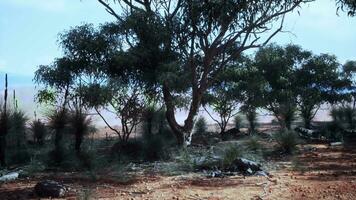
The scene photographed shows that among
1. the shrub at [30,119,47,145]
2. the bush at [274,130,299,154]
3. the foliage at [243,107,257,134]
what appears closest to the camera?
the bush at [274,130,299,154]

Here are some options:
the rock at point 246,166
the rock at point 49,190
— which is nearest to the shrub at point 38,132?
the rock at point 246,166

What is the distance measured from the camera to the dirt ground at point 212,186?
8828 millimetres

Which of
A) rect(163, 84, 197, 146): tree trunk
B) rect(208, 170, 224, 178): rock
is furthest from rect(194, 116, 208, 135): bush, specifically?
rect(208, 170, 224, 178): rock

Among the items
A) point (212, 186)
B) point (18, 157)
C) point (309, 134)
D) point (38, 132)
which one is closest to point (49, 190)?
point (212, 186)

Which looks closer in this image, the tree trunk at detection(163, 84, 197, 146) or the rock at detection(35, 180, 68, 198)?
the rock at detection(35, 180, 68, 198)

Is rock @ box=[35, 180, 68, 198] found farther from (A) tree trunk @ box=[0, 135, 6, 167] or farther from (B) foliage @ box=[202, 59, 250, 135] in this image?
(B) foliage @ box=[202, 59, 250, 135]

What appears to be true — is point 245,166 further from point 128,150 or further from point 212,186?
point 128,150

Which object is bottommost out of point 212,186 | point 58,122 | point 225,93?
point 212,186

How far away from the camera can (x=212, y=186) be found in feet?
32.5

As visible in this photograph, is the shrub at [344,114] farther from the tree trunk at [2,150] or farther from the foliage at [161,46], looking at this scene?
the tree trunk at [2,150]

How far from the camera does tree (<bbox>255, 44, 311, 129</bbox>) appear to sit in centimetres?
2894

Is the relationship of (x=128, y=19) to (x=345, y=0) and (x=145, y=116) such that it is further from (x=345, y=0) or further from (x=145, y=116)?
(x=345, y=0)

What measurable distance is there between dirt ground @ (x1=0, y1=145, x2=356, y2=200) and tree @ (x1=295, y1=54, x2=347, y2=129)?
1837cm

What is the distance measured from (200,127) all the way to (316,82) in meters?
7.85
